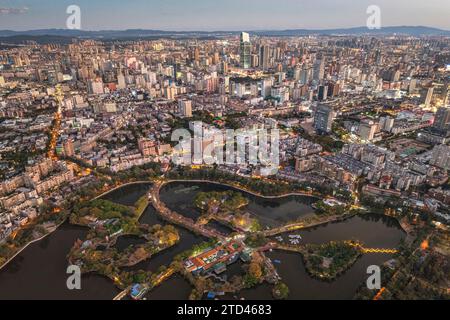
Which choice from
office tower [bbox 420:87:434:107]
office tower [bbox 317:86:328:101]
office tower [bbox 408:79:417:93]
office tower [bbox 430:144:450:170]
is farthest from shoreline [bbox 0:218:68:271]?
office tower [bbox 408:79:417:93]

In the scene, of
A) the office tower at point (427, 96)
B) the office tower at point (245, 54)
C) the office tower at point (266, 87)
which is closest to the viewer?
the office tower at point (427, 96)

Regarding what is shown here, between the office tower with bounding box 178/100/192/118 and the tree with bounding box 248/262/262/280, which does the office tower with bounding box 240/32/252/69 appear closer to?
the office tower with bounding box 178/100/192/118

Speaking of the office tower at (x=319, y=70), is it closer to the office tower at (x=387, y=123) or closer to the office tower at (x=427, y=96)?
the office tower at (x=427, y=96)

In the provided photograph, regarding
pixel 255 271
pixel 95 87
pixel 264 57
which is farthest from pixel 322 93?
pixel 255 271

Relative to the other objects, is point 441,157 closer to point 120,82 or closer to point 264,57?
point 120,82

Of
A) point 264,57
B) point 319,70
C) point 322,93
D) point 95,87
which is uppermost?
point 264,57

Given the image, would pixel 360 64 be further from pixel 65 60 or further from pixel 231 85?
pixel 65 60

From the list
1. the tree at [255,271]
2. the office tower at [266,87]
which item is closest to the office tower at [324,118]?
the office tower at [266,87]

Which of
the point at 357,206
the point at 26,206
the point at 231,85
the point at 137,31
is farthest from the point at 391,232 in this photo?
the point at 137,31
